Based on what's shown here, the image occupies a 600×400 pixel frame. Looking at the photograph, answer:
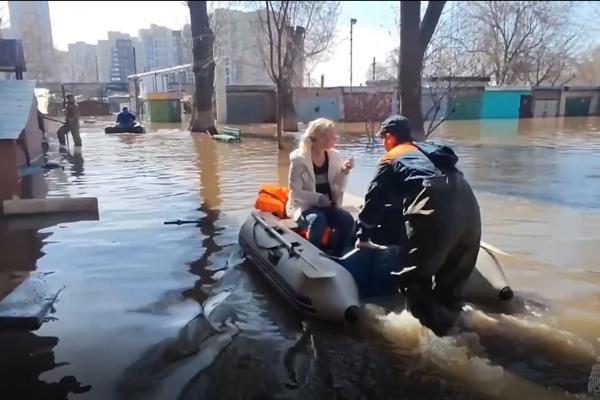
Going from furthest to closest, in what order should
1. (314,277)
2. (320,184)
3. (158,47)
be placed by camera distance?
(158,47)
(320,184)
(314,277)

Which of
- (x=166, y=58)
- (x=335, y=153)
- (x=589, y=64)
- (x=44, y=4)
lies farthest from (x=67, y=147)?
(x=44, y=4)

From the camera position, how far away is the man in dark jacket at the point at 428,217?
3.79 meters

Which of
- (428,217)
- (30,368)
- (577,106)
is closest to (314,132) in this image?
(428,217)

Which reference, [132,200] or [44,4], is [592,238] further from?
[44,4]

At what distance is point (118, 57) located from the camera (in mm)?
51312

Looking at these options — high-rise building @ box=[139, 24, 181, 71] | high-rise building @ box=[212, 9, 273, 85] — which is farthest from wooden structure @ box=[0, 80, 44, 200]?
high-rise building @ box=[139, 24, 181, 71]

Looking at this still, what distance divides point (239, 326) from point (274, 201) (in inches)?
80.0

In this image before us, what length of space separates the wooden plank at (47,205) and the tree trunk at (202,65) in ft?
52.7

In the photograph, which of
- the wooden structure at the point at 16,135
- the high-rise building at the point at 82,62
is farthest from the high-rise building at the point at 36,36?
the wooden structure at the point at 16,135

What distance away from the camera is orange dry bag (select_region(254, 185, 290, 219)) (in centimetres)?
620

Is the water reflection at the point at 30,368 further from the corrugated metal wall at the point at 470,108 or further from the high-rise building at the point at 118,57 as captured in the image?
the high-rise building at the point at 118,57

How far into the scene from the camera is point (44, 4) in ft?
161

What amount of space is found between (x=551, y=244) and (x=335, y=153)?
3003 millimetres

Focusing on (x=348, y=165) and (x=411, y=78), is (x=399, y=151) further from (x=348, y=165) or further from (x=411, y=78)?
(x=411, y=78)
